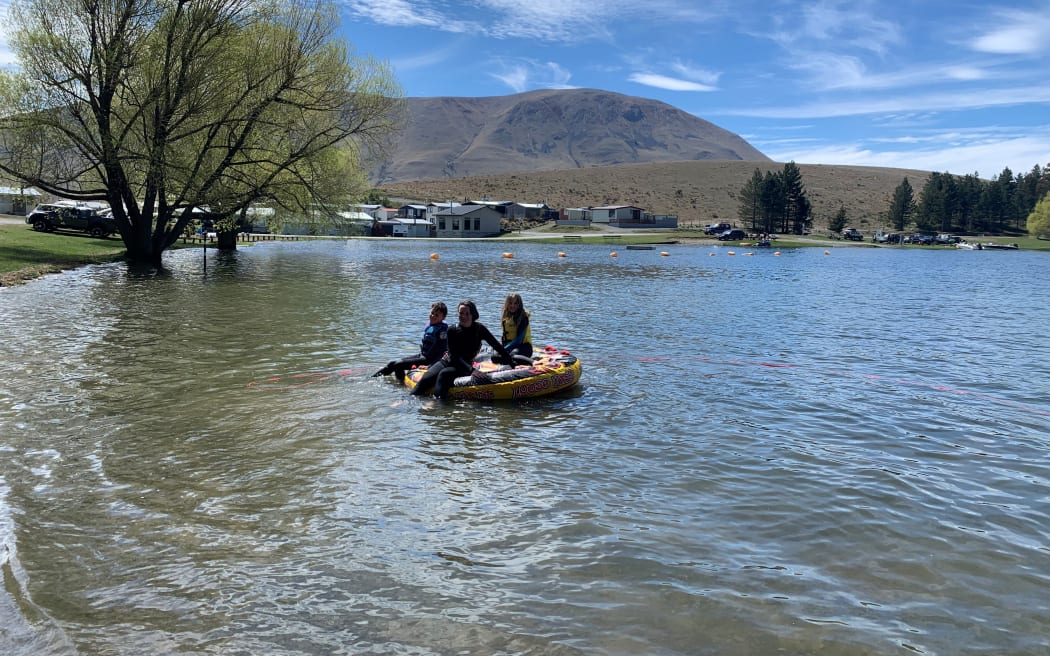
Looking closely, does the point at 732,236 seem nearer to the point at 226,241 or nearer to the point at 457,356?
the point at 226,241

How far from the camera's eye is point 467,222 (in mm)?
124500

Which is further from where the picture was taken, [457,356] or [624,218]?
[624,218]

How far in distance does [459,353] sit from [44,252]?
3890 centimetres

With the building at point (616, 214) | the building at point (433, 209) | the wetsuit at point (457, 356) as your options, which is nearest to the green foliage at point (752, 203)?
the building at point (616, 214)

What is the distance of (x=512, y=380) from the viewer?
13492mm

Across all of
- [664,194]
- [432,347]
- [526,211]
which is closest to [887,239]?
[664,194]

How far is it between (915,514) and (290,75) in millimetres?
38964

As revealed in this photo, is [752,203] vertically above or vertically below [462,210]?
above

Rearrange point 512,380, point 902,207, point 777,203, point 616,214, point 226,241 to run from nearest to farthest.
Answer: point 512,380 → point 226,241 → point 777,203 → point 616,214 → point 902,207

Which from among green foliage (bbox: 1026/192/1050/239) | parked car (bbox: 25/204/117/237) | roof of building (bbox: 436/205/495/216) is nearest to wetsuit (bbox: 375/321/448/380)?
parked car (bbox: 25/204/117/237)

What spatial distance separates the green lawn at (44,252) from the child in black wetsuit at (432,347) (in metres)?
22.8

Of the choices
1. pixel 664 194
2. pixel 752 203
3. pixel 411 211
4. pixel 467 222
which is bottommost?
pixel 467 222

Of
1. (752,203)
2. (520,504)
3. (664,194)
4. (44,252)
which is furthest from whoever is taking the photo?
(664,194)

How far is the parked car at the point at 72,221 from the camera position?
58406 millimetres
